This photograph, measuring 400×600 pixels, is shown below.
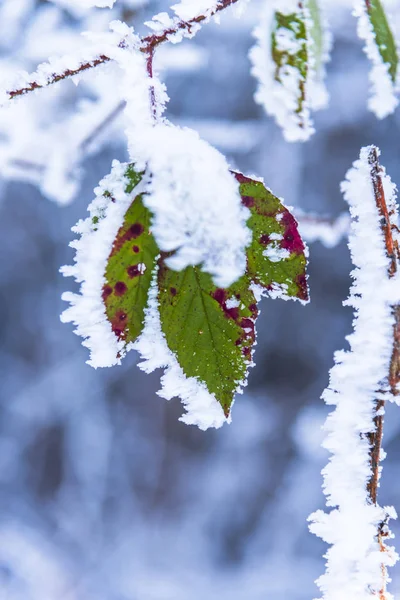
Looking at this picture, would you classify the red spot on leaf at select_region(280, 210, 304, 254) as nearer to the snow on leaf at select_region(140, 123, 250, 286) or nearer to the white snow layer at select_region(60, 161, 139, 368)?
the snow on leaf at select_region(140, 123, 250, 286)

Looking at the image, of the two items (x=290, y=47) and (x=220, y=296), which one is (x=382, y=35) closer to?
(x=290, y=47)

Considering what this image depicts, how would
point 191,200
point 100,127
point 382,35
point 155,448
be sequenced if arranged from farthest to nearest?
point 155,448
point 100,127
point 382,35
point 191,200

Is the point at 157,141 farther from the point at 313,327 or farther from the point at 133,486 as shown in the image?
the point at 133,486

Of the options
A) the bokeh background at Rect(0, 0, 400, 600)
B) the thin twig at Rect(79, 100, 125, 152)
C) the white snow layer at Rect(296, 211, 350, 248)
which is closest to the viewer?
the thin twig at Rect(79, 100, 125, 152)

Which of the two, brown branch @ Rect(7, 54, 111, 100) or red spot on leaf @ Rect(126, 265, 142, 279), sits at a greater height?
brown branch @ Rect(7, 54, 111, 100)

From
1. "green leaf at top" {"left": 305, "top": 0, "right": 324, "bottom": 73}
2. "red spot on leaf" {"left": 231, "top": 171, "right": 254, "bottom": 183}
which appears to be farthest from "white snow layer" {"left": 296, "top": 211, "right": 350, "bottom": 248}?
"red spot on leaf" {"left": 231, "top": 171, "right": 254, "bottom": 183}

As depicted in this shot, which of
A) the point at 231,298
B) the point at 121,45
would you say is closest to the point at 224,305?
the point at 231,298

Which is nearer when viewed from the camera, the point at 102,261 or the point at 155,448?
the point at 102,261
